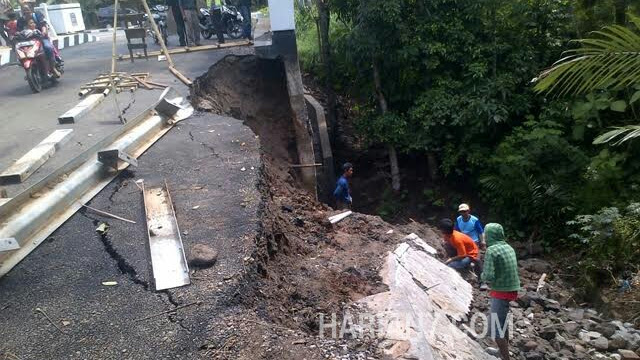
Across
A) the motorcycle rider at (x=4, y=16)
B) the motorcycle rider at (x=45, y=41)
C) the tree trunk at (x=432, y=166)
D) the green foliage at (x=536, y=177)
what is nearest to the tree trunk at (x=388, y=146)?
→ the tree trunk at (x=432, y=166)

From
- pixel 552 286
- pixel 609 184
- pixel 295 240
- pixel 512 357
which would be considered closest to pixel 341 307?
pixel 295 240

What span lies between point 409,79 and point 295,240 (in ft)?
18.7

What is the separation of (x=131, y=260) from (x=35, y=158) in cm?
270

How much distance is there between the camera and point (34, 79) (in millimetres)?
10156

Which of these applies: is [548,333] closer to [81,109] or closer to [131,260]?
[131,260]

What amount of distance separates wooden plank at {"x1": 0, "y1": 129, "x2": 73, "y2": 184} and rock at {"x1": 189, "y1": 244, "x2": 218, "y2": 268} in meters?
2.72

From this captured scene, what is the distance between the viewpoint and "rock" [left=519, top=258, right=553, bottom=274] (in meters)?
7.86

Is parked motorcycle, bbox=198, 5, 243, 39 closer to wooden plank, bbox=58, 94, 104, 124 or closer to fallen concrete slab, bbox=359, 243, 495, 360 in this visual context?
wooden plank, bbox=58, 94, 104, 124

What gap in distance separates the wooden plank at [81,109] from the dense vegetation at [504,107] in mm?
4568

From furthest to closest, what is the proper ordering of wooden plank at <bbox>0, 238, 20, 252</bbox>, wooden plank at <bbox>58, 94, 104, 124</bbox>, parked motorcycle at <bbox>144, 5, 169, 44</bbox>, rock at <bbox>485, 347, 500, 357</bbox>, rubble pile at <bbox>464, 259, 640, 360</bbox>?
parked motorcycle at <bbox>144, 5, 169, 44</bbox>
wooden plank at <bbox>58, 94, 104, 124</bbox>
rubble pile at <bbox>464, 259, 640, 360</bbox>
rock at <bbox>485, 347, 500, 357</bbox>
wooden plank at <bbox>0, 238, 20, 252</bbox>

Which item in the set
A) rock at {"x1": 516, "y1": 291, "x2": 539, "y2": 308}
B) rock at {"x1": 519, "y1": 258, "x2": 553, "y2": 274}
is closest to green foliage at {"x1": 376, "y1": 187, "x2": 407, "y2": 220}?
rock at {"x1": 519, "y1": 258, "x2": 553, "y2": 274}

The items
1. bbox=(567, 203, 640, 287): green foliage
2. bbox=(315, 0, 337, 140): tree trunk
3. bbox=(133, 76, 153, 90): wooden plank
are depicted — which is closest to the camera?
bbox=(567, 203, 640, 287): green foliage

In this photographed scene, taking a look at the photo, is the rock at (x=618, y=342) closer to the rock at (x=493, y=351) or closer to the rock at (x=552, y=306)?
the rock at (x=552, y=306)

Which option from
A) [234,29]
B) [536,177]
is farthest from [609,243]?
[234,29]
